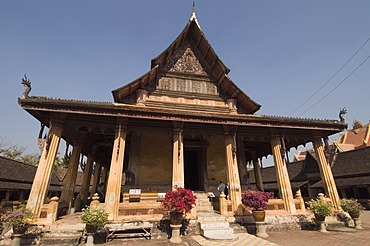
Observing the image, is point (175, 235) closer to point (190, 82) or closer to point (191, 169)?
point (191, 169)

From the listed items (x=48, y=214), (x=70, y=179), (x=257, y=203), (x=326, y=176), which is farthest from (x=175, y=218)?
(x=326, y=176)

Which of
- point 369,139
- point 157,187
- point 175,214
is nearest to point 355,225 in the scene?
point 175,214

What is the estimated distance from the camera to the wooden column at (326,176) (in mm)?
10191

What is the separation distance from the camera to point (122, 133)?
933 centimetres

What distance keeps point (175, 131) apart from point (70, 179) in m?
6.41

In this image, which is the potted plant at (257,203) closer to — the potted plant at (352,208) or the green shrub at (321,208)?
the green shrub at (321,208)

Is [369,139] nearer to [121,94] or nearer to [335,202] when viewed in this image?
[335,202]

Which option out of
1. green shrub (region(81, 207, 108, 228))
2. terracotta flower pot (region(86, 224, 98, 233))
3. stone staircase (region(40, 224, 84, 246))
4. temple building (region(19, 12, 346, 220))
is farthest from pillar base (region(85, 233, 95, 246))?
temple building (region(19, 12, 346, 220))

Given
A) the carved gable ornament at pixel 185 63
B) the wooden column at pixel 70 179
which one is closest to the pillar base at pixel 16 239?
the wooden column at pixel 70 179

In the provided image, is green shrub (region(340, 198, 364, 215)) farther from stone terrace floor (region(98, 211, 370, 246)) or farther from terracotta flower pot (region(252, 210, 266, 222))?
terracotta flower pot (region(252, 210, 266, 222))

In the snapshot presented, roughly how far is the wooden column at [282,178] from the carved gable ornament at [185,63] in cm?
658

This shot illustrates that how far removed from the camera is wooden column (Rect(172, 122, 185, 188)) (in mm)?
8984

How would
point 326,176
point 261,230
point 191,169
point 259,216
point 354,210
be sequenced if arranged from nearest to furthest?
point 261,230, point 259,216, point 354,210, point 326,176, point 191,169

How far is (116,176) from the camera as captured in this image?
8.58m
